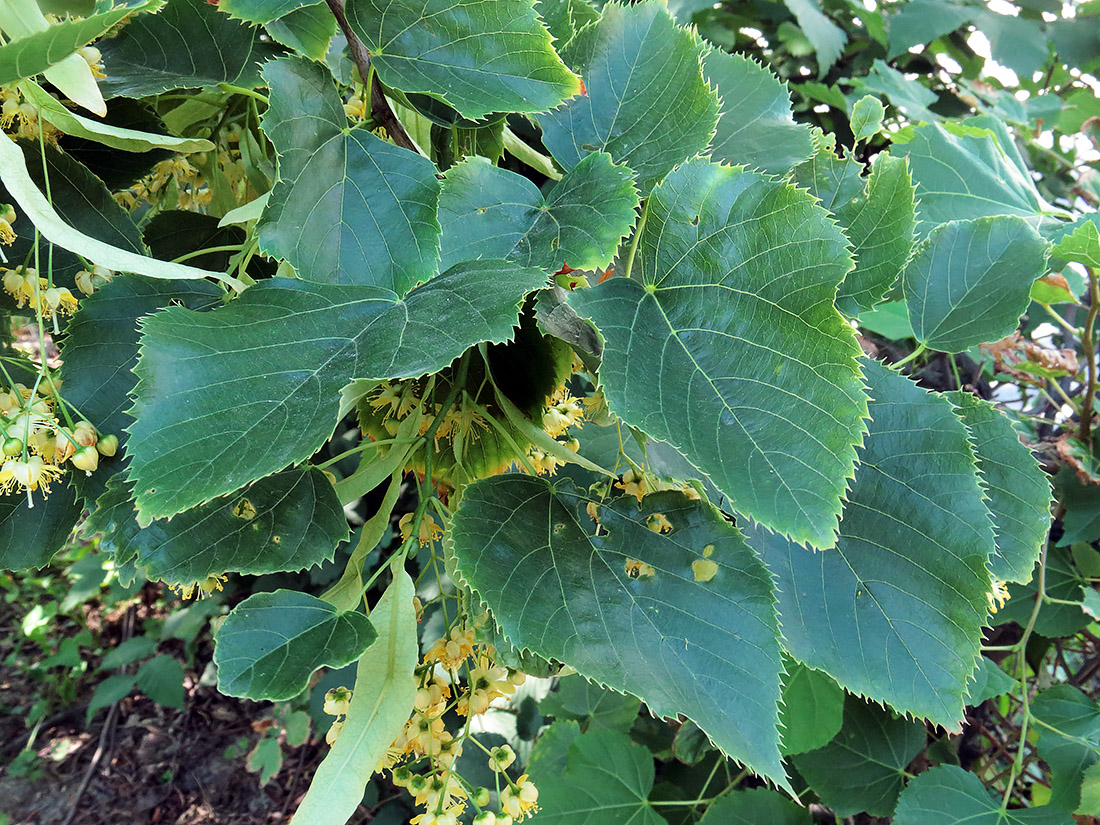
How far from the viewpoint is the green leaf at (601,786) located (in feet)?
3.32

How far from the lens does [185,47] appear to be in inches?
20.5

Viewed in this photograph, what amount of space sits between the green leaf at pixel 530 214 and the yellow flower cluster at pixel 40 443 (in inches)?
10.0

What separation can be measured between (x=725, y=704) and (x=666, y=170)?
338 mm

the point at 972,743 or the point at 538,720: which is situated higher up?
the point at 972,743

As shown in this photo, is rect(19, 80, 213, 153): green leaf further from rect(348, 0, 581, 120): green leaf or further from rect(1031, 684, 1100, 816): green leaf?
rect(1031, 684, 1100, 816): green leaf

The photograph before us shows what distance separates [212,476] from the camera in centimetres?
36

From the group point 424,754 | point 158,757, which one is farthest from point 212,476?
point 158,757

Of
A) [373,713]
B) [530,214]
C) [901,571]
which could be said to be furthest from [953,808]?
[530,214]

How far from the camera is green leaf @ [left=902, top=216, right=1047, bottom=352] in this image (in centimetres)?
65

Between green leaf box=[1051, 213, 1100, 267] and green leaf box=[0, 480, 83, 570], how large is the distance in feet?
2.83

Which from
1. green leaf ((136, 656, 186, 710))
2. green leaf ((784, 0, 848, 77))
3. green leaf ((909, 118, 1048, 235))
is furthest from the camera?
green leaf ((136, 656, 186, 710))

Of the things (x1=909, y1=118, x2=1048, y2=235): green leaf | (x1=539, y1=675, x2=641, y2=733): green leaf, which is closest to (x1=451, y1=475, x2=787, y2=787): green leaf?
(x1=909, y1=118, x2=1048, y2=235): green leaf

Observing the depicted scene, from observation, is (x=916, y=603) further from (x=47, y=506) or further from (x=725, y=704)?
(x=47, y=506)

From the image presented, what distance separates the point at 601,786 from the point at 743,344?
87cm
